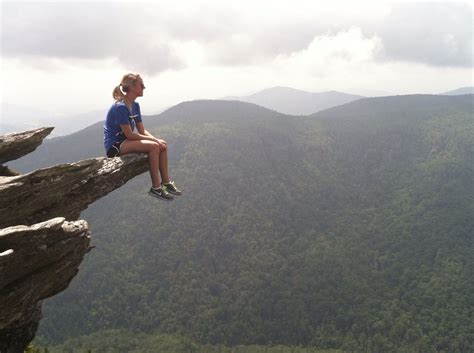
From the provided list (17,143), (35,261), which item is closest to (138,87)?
(17,143)

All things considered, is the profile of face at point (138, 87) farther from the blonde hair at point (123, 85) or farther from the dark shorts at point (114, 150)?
the dark shorts at point (114, 150)

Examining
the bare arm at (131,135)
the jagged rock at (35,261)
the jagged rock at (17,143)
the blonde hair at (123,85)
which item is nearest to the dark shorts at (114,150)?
the bare arm at (131,135)

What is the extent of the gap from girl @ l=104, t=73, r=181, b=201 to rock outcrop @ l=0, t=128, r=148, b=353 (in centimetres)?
54

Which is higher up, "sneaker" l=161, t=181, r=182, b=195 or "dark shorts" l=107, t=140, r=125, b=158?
"dark shorts" l=107, t=140, r=125, b=158

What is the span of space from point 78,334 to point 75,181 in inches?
7280

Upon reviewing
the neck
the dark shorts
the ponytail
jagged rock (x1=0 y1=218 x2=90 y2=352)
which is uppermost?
the ponytail

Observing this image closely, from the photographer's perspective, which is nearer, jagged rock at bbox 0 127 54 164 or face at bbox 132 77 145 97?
face at bbox 132 77 145 97

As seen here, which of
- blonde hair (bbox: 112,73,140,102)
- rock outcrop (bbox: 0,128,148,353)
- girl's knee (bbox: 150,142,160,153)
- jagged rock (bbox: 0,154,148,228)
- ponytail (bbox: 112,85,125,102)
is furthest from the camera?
girl's knee (bbox: 150,142,160,153)

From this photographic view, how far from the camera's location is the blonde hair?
12797mm

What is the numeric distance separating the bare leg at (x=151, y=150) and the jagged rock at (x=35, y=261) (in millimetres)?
3101

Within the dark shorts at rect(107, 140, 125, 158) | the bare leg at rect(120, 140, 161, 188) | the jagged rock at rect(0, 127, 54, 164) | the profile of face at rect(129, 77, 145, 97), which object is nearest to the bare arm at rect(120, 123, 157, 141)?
the bare leg at rect(120, 140, 161, 188)

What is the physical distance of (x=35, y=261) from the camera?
9711 millimetres

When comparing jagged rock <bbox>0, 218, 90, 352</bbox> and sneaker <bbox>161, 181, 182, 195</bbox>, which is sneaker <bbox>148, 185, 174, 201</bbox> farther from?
jagged rock <bbox>0, 218, 90, 352</bbox>

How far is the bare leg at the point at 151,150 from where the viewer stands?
1310cm
